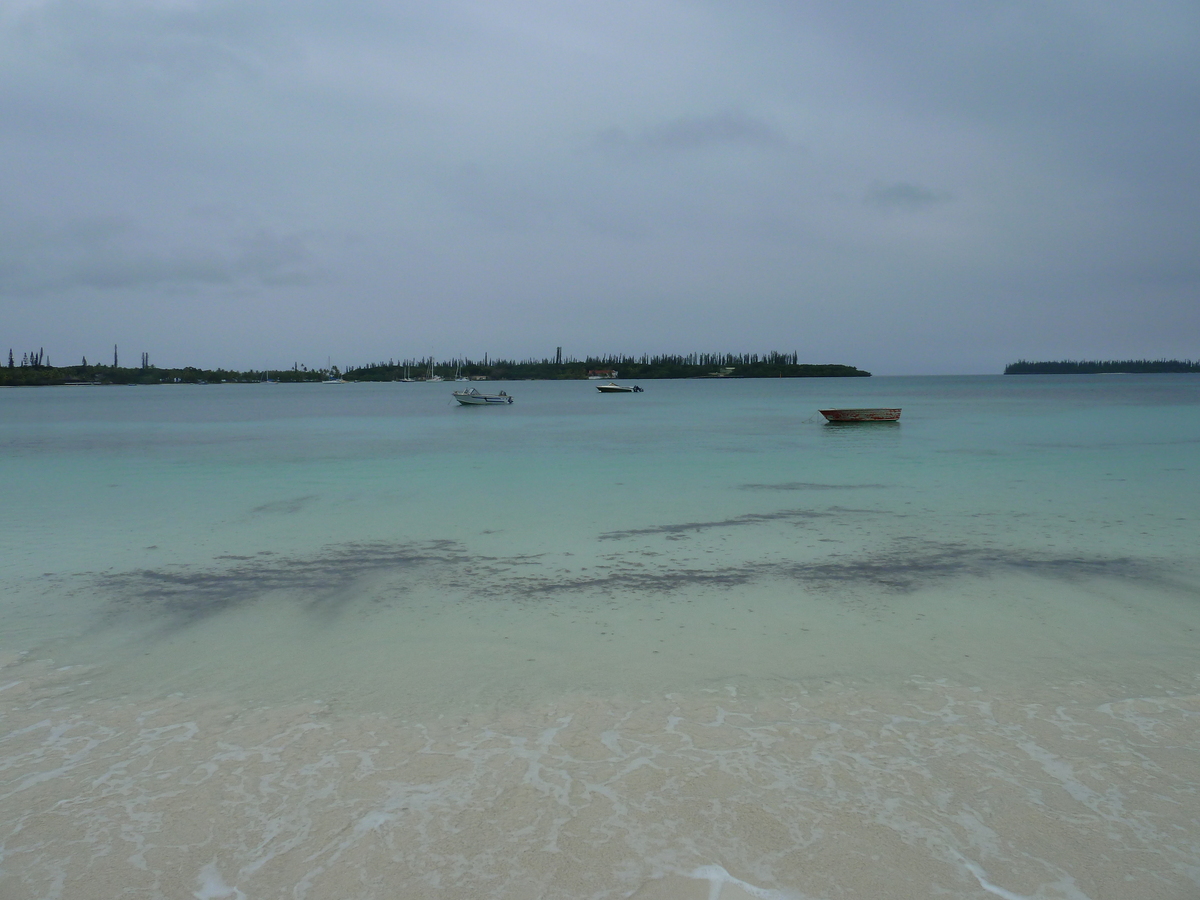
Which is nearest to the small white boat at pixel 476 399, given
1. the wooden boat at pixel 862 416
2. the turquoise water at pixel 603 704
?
the wooden boat at pixel 862 416

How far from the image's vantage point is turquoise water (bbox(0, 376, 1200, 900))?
3.71m

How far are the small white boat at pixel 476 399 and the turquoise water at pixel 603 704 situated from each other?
51.7 metres

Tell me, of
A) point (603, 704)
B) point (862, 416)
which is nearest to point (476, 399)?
point (862, 416)

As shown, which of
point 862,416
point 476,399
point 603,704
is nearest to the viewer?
point 603,704

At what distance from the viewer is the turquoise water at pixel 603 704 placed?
3709 mm

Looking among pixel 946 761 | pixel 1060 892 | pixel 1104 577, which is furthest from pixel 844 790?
pixel 1104 577

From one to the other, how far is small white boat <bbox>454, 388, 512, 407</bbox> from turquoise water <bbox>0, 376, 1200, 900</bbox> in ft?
170

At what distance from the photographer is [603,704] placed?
18.0 feet

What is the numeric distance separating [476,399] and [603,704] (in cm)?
6155

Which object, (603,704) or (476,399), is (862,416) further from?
(603,704)

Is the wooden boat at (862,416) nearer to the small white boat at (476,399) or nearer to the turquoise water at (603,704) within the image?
the turquoise water at (603,704)

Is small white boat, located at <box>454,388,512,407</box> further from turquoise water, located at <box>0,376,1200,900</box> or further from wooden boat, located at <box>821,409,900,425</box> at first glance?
turquoise water, located at <box>0,376,1200,900</box>

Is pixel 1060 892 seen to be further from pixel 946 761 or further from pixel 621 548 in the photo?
pixel 621 548

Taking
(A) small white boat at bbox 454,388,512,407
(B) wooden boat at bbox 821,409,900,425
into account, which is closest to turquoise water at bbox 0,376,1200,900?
(B) wooden boat at bbox 821,409,900,425
